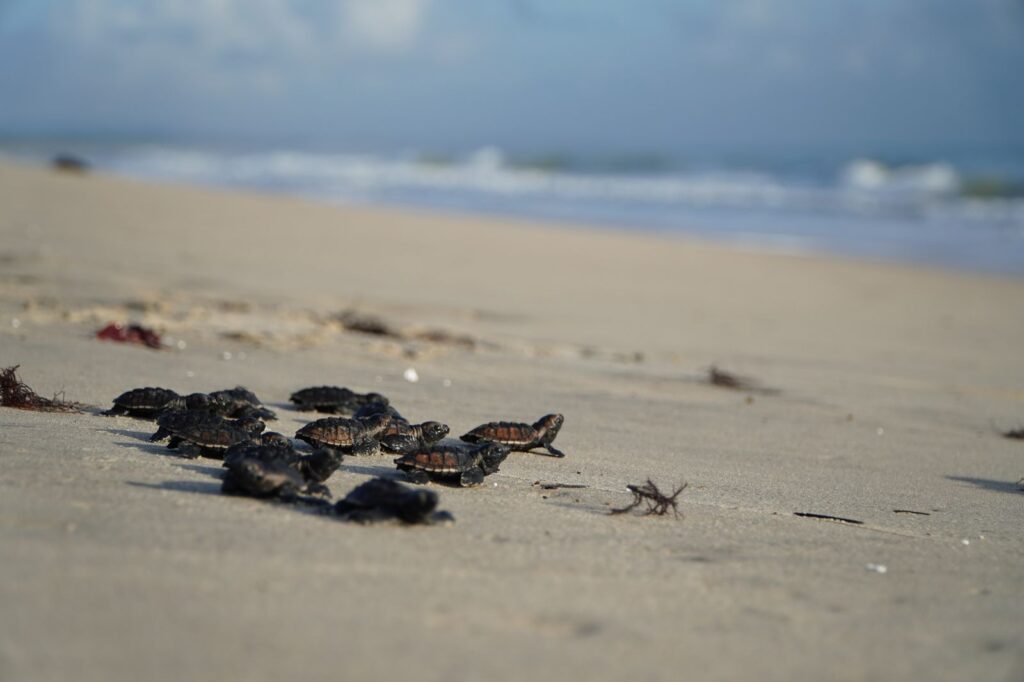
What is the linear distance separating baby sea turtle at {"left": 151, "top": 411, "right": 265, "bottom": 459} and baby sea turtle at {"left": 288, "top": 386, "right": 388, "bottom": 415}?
0.95 meters

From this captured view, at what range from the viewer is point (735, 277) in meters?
12.8

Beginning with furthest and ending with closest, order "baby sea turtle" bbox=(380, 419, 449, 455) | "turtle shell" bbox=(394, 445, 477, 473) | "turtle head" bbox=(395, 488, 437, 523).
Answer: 1. "baby sea turtle" bbox=(380, 419, 449, 455)
2. "turtle shell" bbox=(394, 445, 477, 473)
3. "turtle head" bbox=(395, 488, 437, 523)

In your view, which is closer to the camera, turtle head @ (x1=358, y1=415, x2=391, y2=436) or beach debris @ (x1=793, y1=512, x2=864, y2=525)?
beach debris @ (x1=793, y1=512, x2=864, y2=525)

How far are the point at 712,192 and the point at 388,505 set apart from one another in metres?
30.5

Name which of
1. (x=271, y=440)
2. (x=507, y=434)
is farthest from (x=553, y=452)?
(x=271, y=440)

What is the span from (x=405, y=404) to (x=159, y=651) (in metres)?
3.12

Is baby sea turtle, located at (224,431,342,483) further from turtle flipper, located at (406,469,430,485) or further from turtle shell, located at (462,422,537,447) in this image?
turtle shell, located at (462,422,537,447)

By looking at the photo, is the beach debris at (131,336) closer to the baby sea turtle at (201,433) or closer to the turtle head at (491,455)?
the baby sea turtle at (201,433)

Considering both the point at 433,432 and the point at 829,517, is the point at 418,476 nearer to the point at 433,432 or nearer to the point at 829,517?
the point at 433,432

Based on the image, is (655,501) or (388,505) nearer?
(388,505)

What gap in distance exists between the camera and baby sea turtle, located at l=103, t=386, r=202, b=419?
4.25 metres

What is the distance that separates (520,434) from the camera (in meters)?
4.36

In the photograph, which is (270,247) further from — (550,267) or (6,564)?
(6,564)

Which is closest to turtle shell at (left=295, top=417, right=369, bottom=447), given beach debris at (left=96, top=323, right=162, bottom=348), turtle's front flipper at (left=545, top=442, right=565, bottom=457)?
turtle's front flipper at (left=545, top=442, right=565, bottom=457)
